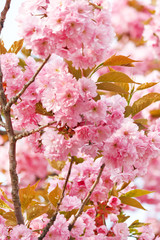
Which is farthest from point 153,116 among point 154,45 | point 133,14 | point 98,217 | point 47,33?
point 47,33

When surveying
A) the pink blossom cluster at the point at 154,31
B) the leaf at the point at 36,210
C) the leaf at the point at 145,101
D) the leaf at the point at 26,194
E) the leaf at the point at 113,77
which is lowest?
the leaf at the point at 36,210

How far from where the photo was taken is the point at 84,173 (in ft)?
6.60

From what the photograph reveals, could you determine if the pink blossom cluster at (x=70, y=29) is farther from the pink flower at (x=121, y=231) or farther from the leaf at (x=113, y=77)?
the pink flower at (x=121, y=231)

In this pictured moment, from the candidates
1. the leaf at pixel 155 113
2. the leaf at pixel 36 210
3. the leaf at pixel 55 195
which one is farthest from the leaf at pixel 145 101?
the leaf at pixel 155 113

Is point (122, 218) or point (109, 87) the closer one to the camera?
Result: point (109, 87)

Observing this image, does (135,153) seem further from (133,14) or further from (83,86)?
(133,14)

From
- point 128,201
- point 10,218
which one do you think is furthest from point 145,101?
point 10,218

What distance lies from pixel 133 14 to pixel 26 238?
5.08 m

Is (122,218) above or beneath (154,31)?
beneath

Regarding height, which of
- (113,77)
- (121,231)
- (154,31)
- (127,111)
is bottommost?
(121,231)

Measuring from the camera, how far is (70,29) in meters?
1.34

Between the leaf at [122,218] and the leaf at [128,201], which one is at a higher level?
the leaf at [128,201]

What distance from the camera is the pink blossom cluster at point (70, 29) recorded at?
133 cm

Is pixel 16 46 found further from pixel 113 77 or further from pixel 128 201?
pixel 128 201
